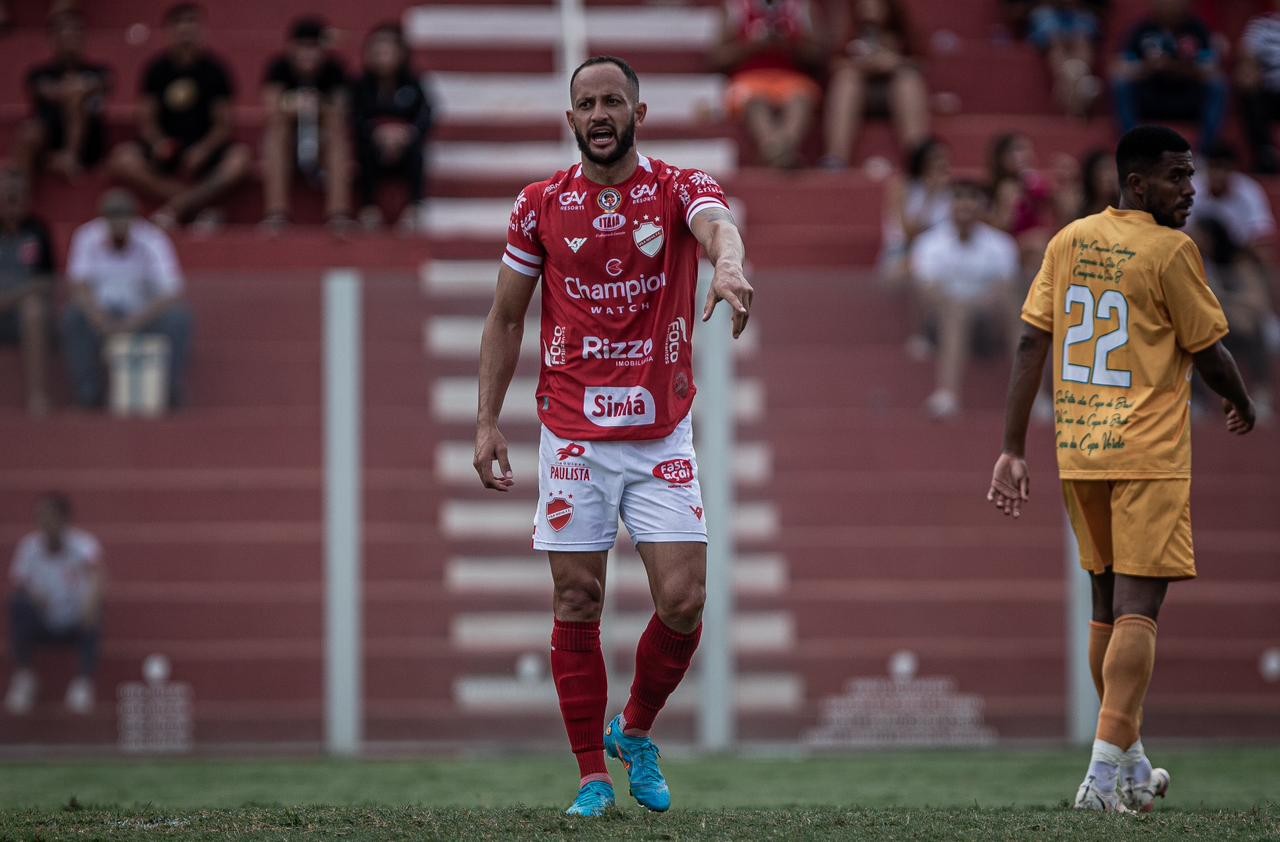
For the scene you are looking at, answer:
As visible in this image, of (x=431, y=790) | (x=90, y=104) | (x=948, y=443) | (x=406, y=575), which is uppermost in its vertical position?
(x=90, y=104)

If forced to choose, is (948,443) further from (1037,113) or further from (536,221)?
(1037,113)

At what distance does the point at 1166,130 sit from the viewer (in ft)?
19.3

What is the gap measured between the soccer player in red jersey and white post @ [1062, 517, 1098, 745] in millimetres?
4534

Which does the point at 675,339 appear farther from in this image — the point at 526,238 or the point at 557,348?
the point at 526,238

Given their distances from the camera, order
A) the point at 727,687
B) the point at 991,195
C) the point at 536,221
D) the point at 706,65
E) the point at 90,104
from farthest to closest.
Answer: the point at 706,65 → the point at 90,104 → the point at 991,195 → the point at 727,687 → the point at 536,221

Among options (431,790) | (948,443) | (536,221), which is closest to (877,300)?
(948,443)

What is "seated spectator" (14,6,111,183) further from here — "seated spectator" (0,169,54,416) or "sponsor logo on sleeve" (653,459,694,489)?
"sponsor logo on sleeve" (653,459,694,489)

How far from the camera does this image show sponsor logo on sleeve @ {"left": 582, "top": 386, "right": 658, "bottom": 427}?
574 cm

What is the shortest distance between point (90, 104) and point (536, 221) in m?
8.56

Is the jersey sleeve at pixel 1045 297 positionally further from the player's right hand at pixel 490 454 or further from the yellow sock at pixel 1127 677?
the player's right hand at pixel 490 454

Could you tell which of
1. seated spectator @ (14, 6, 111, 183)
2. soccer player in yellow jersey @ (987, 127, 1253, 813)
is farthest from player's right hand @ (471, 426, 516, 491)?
seated spectator @ (14, 6, 111, 183)

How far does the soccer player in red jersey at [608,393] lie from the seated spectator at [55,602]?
4.60 m

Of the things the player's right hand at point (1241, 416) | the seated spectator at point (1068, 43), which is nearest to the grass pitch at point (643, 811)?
the player's right hand at point (1241, 416)

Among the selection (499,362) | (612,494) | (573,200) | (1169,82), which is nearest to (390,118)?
(1169,82)
